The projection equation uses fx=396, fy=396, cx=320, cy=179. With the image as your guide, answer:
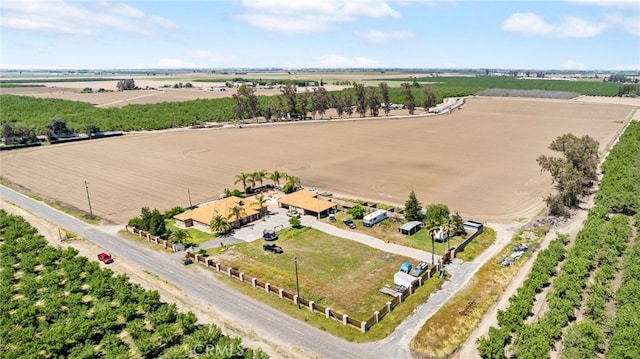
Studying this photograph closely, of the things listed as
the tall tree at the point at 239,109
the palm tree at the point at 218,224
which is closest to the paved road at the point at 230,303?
the palm tree at the point at 218,224

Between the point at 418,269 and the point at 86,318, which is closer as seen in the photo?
the point at 86,318

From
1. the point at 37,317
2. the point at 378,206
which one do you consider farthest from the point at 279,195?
the point at 37,317

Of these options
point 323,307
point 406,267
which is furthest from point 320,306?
point 406,267

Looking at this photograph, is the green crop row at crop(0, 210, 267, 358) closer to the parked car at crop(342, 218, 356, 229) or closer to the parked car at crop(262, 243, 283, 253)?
the parked car at crop(262, 243, 283, 253)

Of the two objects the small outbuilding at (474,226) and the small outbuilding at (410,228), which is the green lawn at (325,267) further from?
the small outbuilding at (474,226)

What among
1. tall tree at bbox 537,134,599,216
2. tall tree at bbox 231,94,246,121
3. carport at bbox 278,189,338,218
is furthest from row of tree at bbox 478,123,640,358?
tall tree at bbox 231,94,246,121

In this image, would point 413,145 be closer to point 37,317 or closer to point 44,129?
point 37,317

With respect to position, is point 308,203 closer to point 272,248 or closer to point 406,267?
point 272,248
